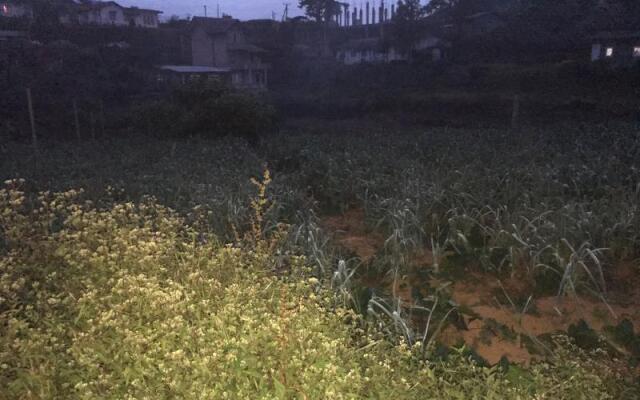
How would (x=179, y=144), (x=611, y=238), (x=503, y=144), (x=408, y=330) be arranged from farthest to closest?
(x=179, y=144)
(x=503, y=144)
(x=611, y=238)
(x=408, y=330)

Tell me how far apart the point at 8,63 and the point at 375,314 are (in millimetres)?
19606

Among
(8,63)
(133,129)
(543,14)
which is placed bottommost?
(133,129)

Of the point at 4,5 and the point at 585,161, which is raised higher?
the point at 4,5

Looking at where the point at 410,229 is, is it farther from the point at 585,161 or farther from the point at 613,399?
the point at 585,161

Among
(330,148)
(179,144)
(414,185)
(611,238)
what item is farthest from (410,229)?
(179,144)

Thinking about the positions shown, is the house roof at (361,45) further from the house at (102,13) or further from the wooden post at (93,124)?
the wooden post at (93,124)

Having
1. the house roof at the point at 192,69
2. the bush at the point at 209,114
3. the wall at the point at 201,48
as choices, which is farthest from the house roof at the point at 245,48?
the bush at the point at 209,114

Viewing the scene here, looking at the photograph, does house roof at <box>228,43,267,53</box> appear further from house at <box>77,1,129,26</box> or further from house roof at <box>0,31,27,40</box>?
house roof at <box>0,31,27,40</box>

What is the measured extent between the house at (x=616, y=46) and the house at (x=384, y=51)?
8433 mm

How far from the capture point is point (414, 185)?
7.10 metres

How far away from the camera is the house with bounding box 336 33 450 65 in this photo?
31.6m

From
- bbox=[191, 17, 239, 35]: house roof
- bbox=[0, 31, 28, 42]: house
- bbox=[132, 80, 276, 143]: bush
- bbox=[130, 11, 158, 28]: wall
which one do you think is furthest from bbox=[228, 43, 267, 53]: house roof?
bbox=[132, 80, 276, 143]: bush

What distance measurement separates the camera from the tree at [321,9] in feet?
134

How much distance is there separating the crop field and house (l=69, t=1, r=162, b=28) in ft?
113
